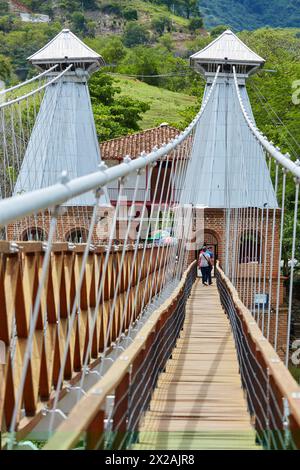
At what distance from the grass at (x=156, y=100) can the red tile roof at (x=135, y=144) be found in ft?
104

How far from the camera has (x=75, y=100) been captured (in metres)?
31.6

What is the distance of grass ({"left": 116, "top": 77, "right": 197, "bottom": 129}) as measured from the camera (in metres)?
73.6

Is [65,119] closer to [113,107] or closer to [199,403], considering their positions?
[113,107]

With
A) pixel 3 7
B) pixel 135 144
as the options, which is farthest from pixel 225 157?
pixel 3 7

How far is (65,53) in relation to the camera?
31.1m

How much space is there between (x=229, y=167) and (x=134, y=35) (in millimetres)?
110279

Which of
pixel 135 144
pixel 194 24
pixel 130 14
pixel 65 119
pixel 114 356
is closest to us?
pixel 114 356

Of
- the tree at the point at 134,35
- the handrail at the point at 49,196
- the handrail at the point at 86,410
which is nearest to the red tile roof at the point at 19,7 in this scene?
the tree at the point at 134,35

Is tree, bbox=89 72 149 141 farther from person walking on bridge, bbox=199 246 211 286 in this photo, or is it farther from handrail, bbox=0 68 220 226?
handrail, bbox=0 68 220 226

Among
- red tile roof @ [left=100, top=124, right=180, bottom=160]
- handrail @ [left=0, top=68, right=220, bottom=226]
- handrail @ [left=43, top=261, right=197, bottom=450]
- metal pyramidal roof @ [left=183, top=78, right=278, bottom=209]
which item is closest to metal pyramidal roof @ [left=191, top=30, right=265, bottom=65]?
metal pyramidal roof @ [left=183, top=78, right=278, bottom=209]

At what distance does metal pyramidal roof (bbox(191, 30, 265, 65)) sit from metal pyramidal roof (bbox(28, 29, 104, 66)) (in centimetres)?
325

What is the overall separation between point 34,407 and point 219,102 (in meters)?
26.5
